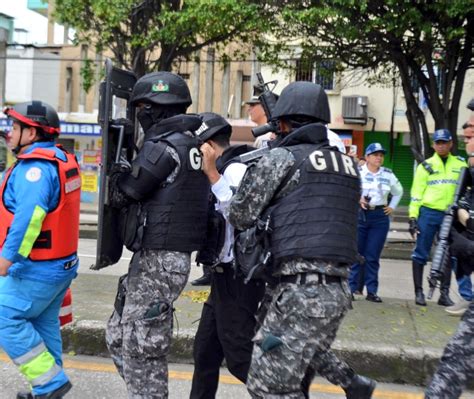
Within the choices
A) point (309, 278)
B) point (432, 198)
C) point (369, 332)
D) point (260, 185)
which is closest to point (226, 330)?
point (309, 278)

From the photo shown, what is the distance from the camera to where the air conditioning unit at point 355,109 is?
63.7 ft

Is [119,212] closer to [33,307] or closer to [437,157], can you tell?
[33,307]


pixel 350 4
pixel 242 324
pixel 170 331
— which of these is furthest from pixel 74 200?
pixel 350 4

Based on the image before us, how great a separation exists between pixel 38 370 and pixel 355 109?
17.5 meters

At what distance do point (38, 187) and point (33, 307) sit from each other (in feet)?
2.23

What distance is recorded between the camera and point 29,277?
3221 millimetres

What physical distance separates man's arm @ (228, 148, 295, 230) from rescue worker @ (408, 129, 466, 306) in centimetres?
377

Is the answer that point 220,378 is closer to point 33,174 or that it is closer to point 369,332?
point 369,332

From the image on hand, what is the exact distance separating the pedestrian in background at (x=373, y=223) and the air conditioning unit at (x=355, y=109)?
1371cm

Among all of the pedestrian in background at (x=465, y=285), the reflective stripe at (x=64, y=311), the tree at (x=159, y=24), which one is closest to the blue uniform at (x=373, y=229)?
the pedestrian in background at (x=465, y=285)

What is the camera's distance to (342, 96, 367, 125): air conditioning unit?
765 inches

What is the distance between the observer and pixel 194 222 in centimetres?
302

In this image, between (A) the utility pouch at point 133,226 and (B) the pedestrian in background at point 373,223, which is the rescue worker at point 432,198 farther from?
(A) the utility pouch at point 133,226

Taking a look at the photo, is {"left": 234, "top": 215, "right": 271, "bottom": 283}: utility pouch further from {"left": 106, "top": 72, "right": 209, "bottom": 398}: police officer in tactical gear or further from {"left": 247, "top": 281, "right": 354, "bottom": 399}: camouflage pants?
{"left": 106, "top": 72, "right": 209, "bottom": 398}: police officer in tactical gear
